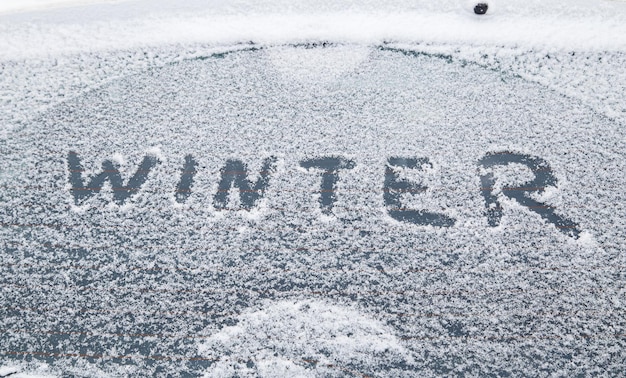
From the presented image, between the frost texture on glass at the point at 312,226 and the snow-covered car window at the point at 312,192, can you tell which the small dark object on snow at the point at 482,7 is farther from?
the frost texture on glass at the point at 312,226

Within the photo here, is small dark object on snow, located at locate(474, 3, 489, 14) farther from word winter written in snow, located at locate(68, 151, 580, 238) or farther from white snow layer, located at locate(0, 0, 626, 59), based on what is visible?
word winter written in snow, located at locate(68, 151, 580, 238)

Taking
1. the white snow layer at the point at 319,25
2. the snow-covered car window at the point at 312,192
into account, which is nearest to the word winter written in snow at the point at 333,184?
the snow-covered car window at the point at 312,192

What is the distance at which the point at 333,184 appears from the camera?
0.86 meters

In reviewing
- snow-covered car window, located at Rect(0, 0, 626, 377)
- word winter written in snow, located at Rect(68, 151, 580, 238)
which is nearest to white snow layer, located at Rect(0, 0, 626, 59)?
snow-covered car window, located at Rect(0, 0, 626, 377)

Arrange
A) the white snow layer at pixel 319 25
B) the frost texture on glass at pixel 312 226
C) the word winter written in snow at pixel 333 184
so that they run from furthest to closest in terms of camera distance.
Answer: the white snow layer at pixel 319 25
the word winter written in snow at pixel 333 184
the frost texture on glass at pixel 312 226

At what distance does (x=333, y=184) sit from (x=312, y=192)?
0.15ft

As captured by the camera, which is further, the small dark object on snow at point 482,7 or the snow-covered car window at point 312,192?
the small dark object on snow at point 482,7

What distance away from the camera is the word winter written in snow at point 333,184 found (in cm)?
81

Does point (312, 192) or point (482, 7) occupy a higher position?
point (482, 7)

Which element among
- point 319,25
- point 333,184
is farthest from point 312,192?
point 319,25

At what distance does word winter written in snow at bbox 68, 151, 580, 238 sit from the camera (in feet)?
2.66

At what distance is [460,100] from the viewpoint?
98 centimetres

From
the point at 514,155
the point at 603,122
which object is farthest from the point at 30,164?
the point at 603,122

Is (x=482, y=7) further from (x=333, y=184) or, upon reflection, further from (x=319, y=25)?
(x=333, y=184)
